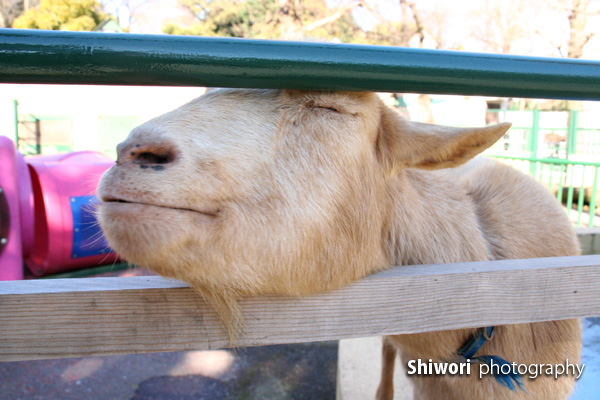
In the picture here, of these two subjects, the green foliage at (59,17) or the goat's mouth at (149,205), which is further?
the green foliage at (59,17)

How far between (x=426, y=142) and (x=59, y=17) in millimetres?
22557

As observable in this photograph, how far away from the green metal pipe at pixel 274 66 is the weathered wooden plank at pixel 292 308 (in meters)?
0.56

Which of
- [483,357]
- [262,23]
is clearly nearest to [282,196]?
[483,357]

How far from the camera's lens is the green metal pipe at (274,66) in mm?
1066

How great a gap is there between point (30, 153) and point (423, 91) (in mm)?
20111

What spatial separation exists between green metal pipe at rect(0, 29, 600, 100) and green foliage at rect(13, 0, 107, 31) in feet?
70.2

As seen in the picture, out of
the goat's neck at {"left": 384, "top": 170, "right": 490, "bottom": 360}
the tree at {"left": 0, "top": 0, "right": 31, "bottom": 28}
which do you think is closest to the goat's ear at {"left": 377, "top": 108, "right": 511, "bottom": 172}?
the goat's neck at {"left": 384, "top": 170, "right": 490, "bottom": 360}

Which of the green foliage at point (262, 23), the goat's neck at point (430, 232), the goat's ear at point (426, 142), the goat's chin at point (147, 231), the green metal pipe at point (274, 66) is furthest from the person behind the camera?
the green foliage at point (262, 23)

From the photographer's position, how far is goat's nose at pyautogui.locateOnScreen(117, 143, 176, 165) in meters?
1.22

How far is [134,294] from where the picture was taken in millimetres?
1295

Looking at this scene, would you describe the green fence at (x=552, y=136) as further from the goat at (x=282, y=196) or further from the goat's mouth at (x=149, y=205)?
the goat's mouth at (x=149, y=205)

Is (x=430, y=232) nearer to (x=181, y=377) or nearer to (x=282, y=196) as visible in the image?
(x=282, y=196)

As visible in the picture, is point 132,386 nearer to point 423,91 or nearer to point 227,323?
point 227,323

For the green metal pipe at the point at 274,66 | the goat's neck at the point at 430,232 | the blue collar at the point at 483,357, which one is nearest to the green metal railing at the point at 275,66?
the green metal pipe at the point at 274,66
